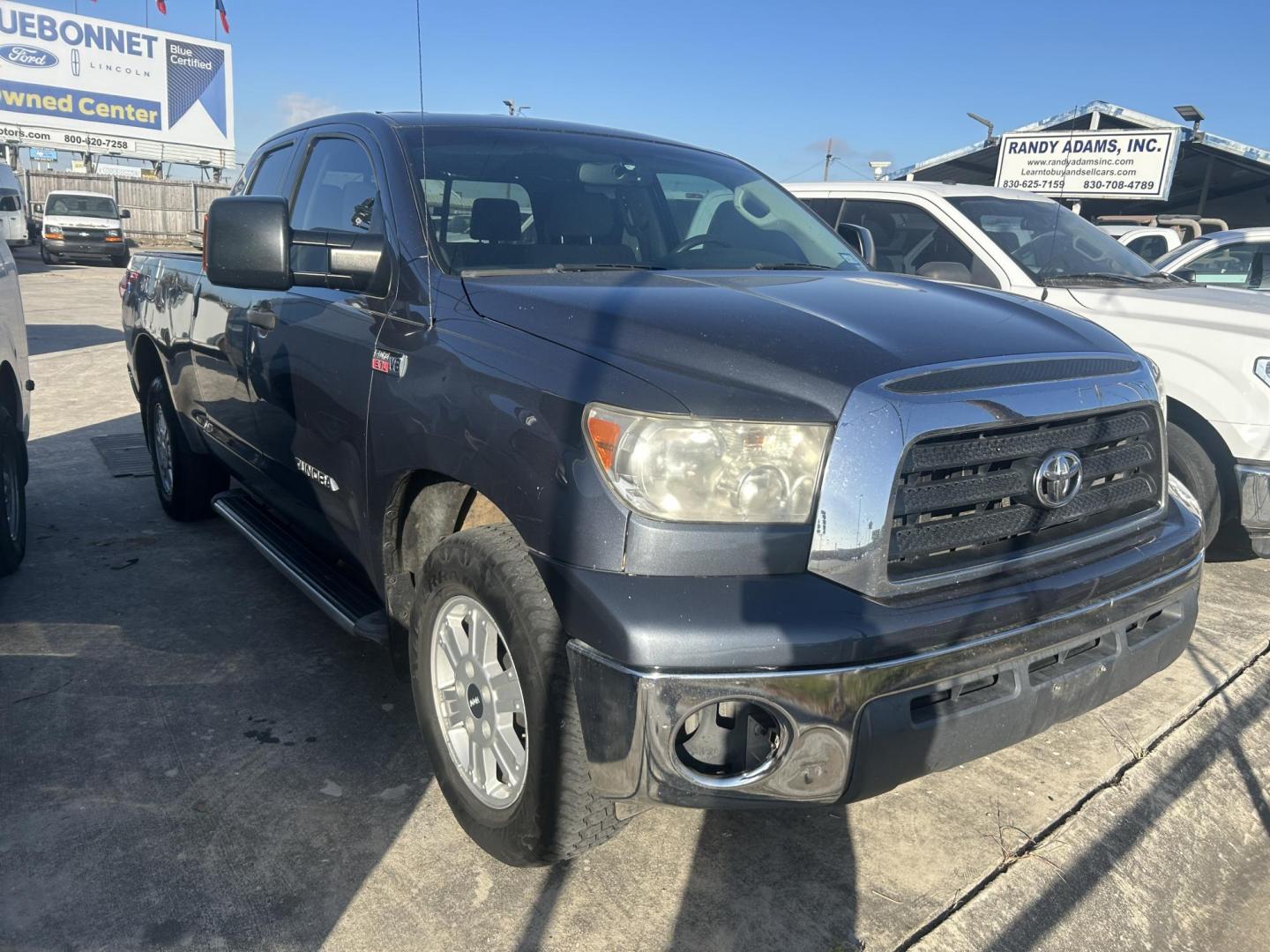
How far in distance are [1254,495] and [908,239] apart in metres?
2.41

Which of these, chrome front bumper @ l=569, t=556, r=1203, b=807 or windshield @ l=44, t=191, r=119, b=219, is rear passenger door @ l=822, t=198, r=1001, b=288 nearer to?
chrome front bumper @ l=569, t=556, r=1203, b=807

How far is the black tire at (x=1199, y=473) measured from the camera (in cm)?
456

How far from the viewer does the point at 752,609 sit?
6.54ft

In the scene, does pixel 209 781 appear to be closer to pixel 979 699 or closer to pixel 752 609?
pixel 752 609

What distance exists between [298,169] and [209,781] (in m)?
2.28

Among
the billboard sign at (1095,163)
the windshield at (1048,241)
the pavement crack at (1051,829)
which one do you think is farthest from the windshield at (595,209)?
the billboard sign at (1095,163)

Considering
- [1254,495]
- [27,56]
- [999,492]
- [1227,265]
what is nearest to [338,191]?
[999,492]

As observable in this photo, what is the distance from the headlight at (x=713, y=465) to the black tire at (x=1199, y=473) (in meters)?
3.18

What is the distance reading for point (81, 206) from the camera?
2481 cm

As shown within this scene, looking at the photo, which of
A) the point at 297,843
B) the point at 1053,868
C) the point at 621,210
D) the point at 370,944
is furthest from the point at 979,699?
the point at 621,210

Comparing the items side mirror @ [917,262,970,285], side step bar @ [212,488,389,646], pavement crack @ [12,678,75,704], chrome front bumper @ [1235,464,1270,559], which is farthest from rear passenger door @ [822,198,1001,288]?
pavement crack @ [12,678,75,704]

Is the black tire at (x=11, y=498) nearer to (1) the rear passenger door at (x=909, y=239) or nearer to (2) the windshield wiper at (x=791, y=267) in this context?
(2) the windshield wiper at (x=791, y=267)

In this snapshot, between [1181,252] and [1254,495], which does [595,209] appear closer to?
[1254,495]

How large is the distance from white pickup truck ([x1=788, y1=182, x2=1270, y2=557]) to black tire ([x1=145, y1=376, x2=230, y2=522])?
3281 millimetres
